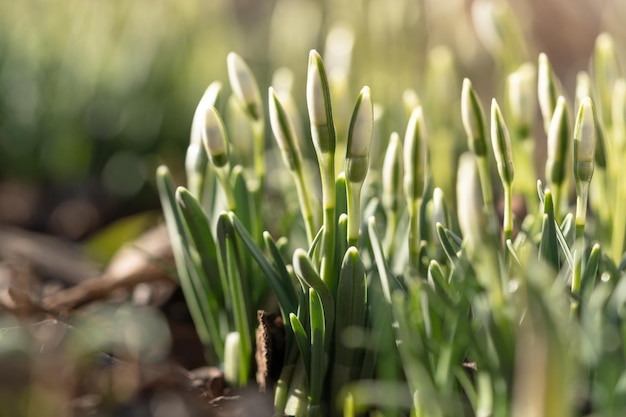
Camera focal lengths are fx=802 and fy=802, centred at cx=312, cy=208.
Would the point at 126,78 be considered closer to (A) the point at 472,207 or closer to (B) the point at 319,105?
(B) the point at 319,105

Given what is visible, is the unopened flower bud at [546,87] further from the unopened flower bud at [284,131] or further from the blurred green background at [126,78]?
the blurred green background at [126,78]

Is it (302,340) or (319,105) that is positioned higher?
A: (319,105)

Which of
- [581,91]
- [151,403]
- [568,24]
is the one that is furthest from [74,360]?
[568,24]

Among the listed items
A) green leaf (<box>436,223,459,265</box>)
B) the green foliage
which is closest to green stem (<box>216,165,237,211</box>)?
the green foliage

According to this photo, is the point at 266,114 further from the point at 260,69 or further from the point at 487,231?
the point at 487,231

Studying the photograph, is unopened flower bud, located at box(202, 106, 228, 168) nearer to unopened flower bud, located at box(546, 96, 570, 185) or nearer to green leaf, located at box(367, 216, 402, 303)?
green leaf, located at box(367, 216, 402, 303)

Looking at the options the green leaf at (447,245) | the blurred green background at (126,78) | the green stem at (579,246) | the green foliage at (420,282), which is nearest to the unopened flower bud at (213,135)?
the green foliage at (420,282)

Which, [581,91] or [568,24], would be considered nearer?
[581,91]

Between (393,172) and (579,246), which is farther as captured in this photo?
(393,172)

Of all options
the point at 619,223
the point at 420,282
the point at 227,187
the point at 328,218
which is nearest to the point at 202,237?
the point at 227,187
